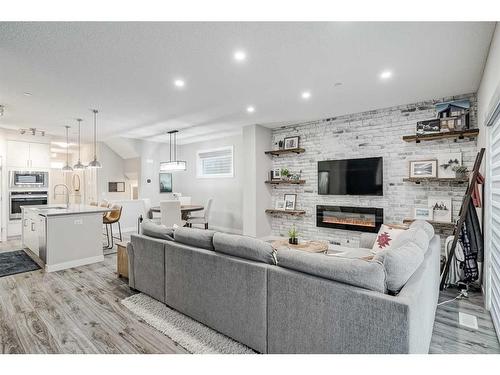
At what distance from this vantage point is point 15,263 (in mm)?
4344

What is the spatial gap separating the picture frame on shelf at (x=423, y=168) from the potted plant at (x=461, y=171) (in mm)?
264

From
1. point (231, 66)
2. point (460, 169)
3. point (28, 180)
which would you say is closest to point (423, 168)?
point (460, 169)

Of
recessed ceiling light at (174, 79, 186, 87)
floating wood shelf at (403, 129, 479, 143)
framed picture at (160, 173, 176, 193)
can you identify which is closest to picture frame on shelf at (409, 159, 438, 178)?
floating wood shelf at (403, 129, 479, 143)

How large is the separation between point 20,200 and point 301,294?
288 inches

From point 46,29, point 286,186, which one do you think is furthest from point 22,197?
point 286,186

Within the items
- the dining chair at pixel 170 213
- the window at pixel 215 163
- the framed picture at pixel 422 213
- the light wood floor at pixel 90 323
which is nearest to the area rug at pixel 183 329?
the light wood floor at pixel 90 323

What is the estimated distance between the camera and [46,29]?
2.31 meters

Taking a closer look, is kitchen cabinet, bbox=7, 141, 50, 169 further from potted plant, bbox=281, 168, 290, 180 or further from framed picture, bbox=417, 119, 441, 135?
framed picture, bbox=417, 119, 441, 135

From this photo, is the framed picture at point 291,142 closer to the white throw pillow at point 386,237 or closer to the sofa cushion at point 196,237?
the white throw pillow at point 386,237

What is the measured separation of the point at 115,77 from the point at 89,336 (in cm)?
290
